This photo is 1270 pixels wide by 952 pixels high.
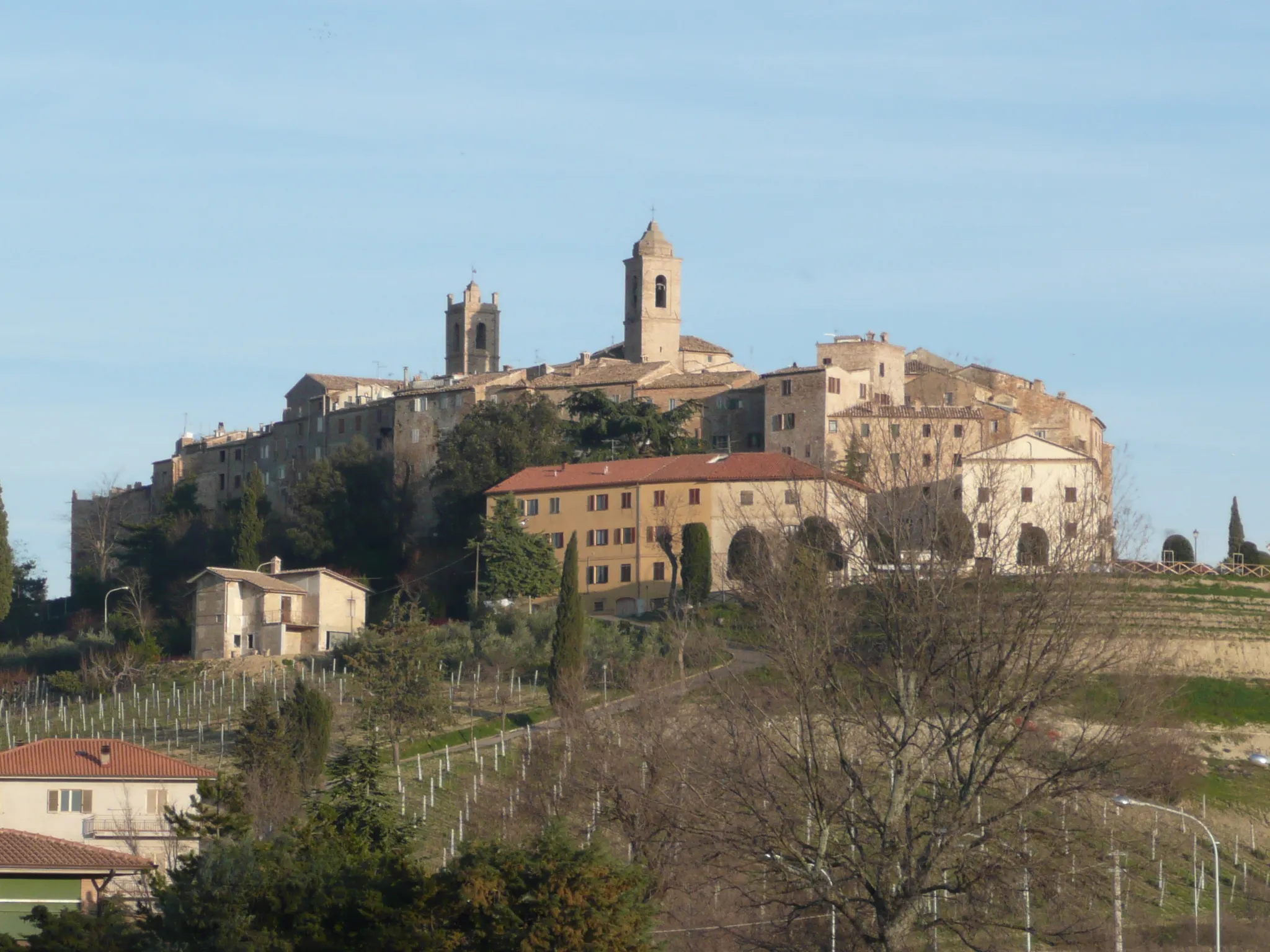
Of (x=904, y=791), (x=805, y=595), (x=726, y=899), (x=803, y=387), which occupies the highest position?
(x=803, y=387)

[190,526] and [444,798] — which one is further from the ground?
[190,526]

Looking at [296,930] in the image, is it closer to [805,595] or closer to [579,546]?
[805,595]

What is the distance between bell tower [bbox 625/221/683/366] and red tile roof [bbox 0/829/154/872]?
64897mm

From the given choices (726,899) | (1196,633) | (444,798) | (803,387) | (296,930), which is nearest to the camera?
(296,930)

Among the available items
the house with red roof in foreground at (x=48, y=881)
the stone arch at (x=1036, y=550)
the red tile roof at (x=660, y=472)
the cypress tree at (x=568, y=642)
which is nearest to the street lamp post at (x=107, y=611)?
the red tile roof at (x=660, y=472)

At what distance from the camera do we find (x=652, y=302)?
4031 inches

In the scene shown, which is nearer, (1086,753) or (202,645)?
(1086,753)

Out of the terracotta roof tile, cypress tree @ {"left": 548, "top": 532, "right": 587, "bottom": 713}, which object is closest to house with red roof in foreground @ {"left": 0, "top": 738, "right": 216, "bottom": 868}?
cypress tree @ {"left": 548, "top": 532, "right": 587, "bottom": 713}

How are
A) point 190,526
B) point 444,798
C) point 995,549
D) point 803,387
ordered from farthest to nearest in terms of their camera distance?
point 190,526 → point 803,387 → point 444,798 → point 995,549

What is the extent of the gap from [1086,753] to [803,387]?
56214mm

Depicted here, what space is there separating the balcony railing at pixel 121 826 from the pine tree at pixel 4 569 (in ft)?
118

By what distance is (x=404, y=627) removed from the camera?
59.1 metres

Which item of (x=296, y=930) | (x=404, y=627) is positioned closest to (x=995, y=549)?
(x=296, y=930)

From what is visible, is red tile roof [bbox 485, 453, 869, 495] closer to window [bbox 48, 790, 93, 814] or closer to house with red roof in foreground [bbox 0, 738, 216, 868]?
house with red roof in foreground [bbox 0, 738, 216, 868]
